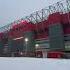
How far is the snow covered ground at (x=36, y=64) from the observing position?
2.71 ft

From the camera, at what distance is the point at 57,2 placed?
11.6 m

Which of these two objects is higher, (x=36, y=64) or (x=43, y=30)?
(x=43, y=30)

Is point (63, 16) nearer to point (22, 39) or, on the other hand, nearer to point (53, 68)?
point (22, 39)

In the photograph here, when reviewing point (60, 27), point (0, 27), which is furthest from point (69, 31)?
point (0, 27)

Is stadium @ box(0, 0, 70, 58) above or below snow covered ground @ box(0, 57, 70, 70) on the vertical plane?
above

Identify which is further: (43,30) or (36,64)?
(43,30)

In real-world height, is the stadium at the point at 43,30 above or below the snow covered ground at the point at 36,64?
above

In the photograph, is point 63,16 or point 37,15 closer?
point 63,16

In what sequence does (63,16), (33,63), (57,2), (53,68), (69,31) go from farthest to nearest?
(57,2) < (63,16) < (69,31) < (33,63) < (53,68)

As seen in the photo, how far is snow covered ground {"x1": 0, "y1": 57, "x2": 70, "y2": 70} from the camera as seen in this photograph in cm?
83

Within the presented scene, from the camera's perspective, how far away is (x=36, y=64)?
0.96 m

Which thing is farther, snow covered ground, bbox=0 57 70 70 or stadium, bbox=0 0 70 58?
stadium, bbox=0 0 70 58

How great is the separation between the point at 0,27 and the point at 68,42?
6133 mm

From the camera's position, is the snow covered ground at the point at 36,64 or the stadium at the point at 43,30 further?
the stadium at the point at 43,30
